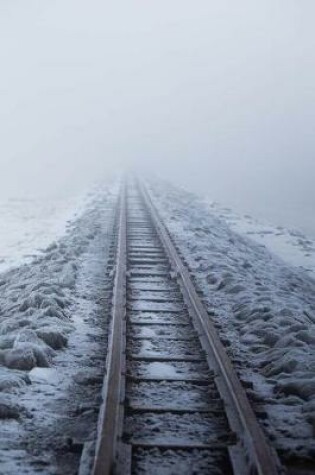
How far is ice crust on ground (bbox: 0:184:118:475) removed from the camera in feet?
15.4

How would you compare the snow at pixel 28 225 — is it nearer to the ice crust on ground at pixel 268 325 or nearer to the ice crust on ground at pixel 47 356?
the ice crust on ground at pixel 47 356

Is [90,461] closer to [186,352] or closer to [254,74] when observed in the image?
[186,352]

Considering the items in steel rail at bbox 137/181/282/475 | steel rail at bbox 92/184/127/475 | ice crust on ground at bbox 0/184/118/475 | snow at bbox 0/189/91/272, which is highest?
steel rail at bbox 92/184/127/475

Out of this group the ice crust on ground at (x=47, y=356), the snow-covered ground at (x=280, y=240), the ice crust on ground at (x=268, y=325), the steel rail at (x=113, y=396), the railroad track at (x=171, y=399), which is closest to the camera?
the steel rail at (x=113, y=396)

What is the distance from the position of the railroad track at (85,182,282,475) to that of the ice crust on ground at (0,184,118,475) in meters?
0.32

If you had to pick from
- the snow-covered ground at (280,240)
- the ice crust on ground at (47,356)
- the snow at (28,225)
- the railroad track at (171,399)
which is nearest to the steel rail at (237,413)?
the railroad track at (171,399)

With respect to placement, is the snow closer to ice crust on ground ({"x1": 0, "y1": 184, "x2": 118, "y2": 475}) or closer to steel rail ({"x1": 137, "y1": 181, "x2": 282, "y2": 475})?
ice crust on ground ({"x1": 0, "y1": 184, "x2": 118, "y2": 475})

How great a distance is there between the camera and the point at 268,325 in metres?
7.79

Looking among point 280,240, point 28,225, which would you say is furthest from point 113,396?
A: point 28,225

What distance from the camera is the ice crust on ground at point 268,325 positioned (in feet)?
17.3

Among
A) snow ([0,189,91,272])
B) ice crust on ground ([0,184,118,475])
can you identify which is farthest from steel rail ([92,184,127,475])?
snow ([0,189,91,272])

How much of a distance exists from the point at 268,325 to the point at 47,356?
3191mm

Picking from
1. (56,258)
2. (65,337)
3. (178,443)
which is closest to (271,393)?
(178,443)

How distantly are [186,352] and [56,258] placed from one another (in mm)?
7192
